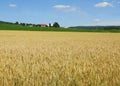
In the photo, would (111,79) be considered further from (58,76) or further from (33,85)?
(33,85)

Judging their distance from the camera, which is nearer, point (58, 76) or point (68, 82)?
point (68, 82)

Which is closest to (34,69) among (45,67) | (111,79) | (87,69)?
(45,67)

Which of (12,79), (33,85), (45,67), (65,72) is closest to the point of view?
(33,85)

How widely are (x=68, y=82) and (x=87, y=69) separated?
114cm

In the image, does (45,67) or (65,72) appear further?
(45,67)

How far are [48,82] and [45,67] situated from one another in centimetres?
117

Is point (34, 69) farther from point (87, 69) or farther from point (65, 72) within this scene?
point (87, 69)

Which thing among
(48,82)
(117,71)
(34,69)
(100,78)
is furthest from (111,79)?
(34,69)

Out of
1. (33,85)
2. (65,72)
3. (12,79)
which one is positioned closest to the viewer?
(33,85)

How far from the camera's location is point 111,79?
4.70 metres

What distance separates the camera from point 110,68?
5629 millimetres

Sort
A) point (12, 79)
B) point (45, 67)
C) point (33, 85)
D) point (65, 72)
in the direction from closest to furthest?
1. point (33, 85)
2. point (12, 79)
3. point (65, 72)
4. point (45, 67)

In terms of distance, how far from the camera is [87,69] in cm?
540

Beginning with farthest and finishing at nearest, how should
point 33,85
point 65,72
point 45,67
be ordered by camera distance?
1. point 45,67
2. point 65,72
3. point 33,85
